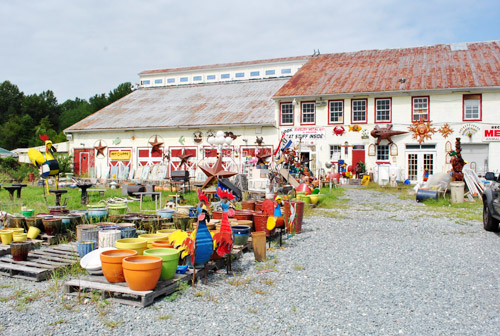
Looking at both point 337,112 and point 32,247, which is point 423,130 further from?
point 32,247

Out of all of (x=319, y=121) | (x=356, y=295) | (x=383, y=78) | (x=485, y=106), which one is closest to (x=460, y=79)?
(x=485, y=106)

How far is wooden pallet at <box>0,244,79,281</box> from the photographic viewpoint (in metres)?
5.51

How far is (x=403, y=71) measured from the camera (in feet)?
75.1

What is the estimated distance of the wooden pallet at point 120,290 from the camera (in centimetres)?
454

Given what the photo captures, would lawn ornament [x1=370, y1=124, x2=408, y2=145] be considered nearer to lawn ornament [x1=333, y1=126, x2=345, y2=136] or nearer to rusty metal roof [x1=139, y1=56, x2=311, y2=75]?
lawn ornament [x1=333, y1=126, x2=345, y2=136]

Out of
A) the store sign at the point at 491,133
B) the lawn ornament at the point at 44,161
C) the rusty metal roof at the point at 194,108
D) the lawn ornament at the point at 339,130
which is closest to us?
the lawn ornament at the point at 44,161

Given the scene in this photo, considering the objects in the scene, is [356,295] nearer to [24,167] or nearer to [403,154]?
[403,154]

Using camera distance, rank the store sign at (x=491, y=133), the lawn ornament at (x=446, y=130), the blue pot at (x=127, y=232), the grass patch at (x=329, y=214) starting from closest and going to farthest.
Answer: the blue pot at (x=127, y=232) → the grass patch at (x=329, y=214) → the store sign at (x=491, y=133) → the lawn ornament at (x=446, y=130)

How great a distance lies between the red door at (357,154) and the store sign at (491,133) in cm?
575

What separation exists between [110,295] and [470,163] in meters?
20.0

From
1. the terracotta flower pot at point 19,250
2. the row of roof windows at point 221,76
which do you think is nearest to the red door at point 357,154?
the row of roof windows at point 221,76

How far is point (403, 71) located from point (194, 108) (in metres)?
12.9

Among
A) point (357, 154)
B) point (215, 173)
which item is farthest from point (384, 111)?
point (215, 173)

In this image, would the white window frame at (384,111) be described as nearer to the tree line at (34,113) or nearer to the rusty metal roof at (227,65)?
the rusty metal roof at (227,65)
